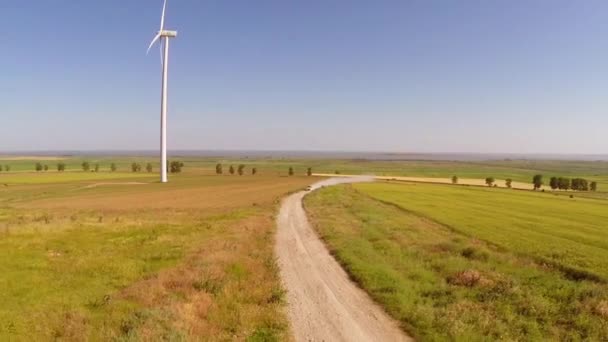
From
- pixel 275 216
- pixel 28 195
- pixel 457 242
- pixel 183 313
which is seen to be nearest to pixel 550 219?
pixel 457 242

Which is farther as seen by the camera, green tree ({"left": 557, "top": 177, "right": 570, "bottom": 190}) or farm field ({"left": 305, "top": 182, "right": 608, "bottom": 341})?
green tree ({"left": 557, "top": 177, "right": 570, "bottom": 190})

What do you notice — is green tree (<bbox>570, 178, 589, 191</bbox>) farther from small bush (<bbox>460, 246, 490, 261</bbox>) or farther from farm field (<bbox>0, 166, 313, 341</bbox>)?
farm field (<bbox>0, 166, 313, 341</bbox>)

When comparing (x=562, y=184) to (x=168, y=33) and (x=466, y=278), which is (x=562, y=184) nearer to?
(x=168, y=33)

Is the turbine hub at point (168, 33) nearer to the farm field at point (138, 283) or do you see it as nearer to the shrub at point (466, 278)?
the farm field at point (138, 283)

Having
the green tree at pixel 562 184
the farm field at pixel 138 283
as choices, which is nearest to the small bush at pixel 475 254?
the farm field at pixel 138 283

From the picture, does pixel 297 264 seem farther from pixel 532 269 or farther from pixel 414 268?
pixel 532 269

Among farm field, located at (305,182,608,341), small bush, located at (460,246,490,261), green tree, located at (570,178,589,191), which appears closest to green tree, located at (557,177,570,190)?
green tree, located at (570,178,589,191)
